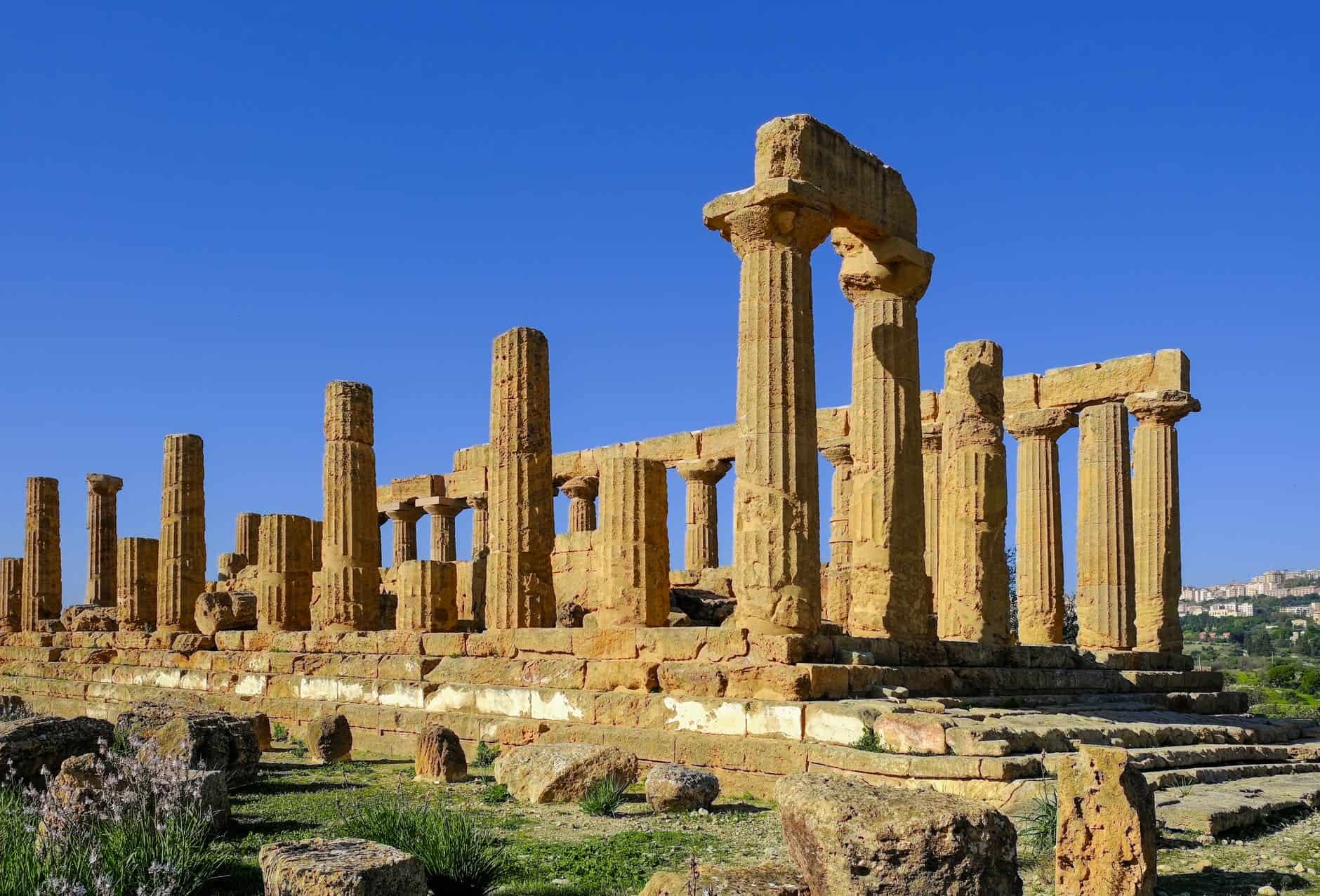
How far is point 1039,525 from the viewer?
2386 centimetres

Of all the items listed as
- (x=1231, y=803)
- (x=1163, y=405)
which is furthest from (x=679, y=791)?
(x=1163, y=405)

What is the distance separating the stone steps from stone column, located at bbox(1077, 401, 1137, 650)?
11.2 m

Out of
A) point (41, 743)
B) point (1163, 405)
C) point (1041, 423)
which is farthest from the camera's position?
point (1041, 423)

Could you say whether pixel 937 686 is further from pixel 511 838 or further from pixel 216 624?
pixel 216 624

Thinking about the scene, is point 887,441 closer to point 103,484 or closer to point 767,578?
point 767,578

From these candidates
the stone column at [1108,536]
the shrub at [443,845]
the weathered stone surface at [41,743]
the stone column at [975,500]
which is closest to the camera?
the shrub at [443,845]

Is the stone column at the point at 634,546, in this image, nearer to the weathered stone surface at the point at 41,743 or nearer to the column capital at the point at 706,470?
the weathered stone surface at the point at 41,743

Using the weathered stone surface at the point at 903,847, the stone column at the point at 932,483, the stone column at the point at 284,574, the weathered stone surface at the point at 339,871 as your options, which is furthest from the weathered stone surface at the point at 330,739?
the stone column at the point at 932,483

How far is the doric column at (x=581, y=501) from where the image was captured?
31.7 meters

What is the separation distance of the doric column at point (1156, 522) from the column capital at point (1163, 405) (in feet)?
0.04

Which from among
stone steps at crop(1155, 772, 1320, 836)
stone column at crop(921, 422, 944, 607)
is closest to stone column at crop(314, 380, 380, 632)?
stone column at crop(921, 422, 944, 607)

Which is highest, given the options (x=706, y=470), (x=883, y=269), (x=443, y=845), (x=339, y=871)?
(x=883, y=269)

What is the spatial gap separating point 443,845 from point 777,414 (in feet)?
24.7

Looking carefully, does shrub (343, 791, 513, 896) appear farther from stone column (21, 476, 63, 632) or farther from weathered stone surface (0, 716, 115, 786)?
stone column (21, 476, 63, 632)
